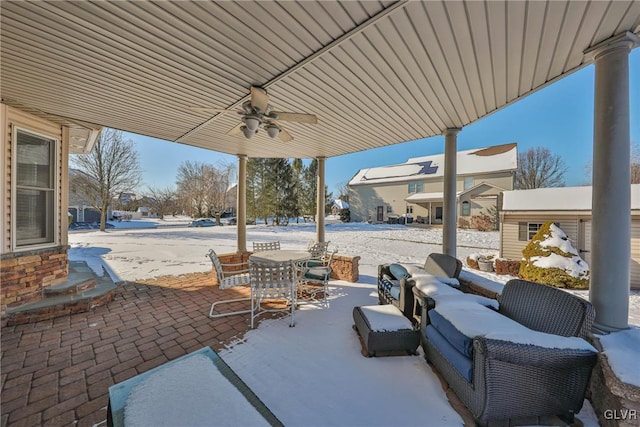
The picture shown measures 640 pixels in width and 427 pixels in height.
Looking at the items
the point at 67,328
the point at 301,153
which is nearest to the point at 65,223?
the point at 67,328

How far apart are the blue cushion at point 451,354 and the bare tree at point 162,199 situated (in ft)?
114

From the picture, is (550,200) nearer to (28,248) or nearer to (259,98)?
(259,98)

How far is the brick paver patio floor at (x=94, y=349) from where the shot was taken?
6.98 ft

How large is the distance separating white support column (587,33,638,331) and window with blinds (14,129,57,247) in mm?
7070

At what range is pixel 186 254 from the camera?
920 cm

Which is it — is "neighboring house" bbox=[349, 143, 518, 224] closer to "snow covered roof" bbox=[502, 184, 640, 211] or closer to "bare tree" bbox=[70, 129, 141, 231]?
"snow covered roof" bbox=[502, 184, 640, 211]

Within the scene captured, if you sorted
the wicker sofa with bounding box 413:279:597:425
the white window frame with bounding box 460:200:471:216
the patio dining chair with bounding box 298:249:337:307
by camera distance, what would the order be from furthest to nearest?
1. the white window frame with bounding box 460:200:471:216
2. the patio dining chair with bounding box 298:249:337:307
3. the wicker sofa with bounding box 413:279:597:425

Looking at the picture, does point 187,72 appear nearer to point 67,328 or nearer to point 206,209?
point 67,328

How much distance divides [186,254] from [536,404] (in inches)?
384

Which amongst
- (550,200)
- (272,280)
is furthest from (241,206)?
(550,200)

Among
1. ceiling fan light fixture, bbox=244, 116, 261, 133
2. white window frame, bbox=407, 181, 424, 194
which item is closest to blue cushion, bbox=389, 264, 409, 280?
ceiling fan light fixture, bbox=244, 116, 261, 133

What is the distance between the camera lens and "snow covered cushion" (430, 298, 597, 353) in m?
1.78

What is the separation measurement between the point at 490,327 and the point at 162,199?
36.5 metres

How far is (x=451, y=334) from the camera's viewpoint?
2188 millimetres
